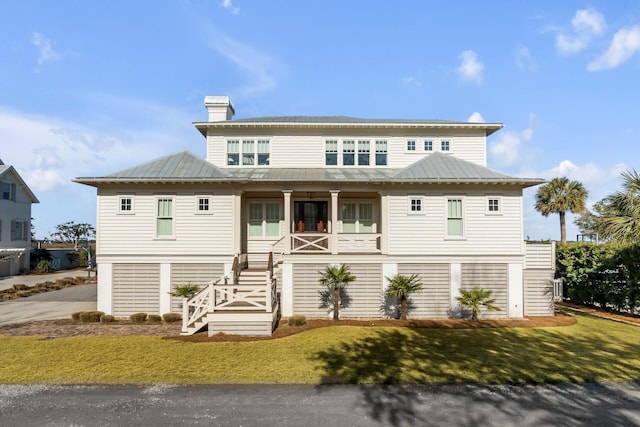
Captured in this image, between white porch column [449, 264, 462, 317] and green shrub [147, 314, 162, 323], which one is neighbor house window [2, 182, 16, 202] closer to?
green shrub [147, 314, 162, 323]

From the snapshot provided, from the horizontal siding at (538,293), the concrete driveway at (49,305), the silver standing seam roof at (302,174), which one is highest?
the silver standing seam roof at (302,174)

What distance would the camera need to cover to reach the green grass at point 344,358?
28.7 feet

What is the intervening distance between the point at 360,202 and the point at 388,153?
3044 mm

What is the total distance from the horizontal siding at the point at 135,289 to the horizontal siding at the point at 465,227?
10824mm

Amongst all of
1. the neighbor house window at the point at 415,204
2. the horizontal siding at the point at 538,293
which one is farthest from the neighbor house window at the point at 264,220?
the horizontal siding at the point at 538,293

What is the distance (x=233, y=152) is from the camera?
18.2 m

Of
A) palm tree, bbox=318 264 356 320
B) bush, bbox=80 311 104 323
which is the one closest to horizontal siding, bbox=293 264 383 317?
palm tree, bbox=318 264 356 320

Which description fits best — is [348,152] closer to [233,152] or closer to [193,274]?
[233,152]

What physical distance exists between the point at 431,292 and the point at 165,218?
1247cm

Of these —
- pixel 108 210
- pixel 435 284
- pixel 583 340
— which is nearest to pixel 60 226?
pixel 108 210

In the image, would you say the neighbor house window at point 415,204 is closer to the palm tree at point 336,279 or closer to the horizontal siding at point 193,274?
the palm tree at point 336,279

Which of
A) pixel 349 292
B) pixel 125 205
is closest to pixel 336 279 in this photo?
pixel 349 292

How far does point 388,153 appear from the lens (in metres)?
18.2

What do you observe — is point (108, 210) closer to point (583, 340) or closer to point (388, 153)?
point (388, 153)
